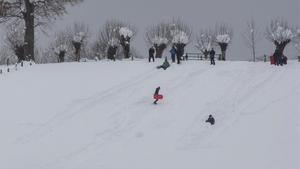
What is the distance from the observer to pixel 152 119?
26.2 m

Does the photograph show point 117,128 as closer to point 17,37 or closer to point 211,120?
point 211,120

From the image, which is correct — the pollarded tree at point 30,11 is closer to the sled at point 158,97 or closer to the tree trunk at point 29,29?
the tree trunk at point 29,29

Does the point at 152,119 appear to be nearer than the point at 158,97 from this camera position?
Yes

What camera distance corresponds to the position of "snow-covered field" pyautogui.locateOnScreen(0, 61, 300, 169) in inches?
843

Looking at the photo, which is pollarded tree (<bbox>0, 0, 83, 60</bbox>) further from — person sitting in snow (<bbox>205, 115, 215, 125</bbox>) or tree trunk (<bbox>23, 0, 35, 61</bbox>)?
person sitting in snow (<bbox>205, 115, 215, 125</bbox>)

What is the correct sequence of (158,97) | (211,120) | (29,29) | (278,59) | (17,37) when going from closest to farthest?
(211,120), (158,97), (278,59), (29,29), (17,37)

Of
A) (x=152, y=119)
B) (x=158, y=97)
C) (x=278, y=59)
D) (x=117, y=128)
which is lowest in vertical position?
(x=117, y=128)

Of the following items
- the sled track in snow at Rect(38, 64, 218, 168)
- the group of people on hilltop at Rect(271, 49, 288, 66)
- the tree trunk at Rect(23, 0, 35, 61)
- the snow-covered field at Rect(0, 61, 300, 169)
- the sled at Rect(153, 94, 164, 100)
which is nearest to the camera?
the snow-covered field at Rect(0, 61, 300, 169)

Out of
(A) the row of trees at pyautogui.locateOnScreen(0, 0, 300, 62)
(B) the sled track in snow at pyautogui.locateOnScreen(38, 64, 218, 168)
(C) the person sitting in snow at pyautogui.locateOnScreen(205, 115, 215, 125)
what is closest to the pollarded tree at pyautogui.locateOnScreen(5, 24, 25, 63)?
(A) the row of trees at pyautogui.locateOnScreen(0, 0, 300, 62)

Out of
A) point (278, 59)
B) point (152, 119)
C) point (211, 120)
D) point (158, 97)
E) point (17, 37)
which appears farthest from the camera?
point (17, 37)

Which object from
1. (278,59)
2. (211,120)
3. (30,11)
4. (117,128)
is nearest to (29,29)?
(30,11)

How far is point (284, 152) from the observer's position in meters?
21.0

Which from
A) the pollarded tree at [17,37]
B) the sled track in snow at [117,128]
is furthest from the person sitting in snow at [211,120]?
the pollarded tree at [17,37]

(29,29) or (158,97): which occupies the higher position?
(29,29)
